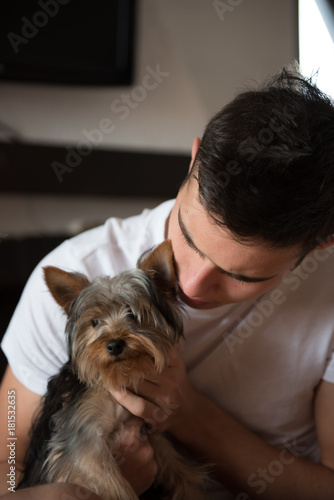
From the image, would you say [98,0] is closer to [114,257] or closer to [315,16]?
[315,16]

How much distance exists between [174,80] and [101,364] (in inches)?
85.7

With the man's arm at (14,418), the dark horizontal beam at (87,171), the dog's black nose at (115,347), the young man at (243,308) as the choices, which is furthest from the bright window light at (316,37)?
the man's arm at (14,418)

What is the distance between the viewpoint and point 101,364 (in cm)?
134

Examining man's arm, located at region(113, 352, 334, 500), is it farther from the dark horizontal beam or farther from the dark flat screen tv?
the dark flat screen tv

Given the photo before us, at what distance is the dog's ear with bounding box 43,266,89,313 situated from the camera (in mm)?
1343

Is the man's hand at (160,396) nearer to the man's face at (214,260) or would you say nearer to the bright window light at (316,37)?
the man's face at (214,260)

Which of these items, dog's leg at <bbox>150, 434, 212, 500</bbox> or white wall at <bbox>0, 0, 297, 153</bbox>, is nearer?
dog's leg at <bbox>150, 434, 212, 500</bbox>

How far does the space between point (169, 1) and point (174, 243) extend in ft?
7.00

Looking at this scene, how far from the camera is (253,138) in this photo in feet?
3.92

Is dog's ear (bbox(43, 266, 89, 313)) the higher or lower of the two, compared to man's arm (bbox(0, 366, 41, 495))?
higher

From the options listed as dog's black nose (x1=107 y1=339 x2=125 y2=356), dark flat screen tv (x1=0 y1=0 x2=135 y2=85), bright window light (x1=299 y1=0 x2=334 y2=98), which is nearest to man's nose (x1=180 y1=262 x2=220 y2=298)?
dog's black nose (x1=107 y1=339 x2=125 y2=356)

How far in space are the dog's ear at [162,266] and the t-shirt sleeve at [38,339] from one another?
0.33 m

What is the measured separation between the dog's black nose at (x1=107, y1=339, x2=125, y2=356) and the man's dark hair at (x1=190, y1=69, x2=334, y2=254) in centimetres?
44

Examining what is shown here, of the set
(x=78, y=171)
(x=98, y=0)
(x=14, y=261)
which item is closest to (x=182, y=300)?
(x=14, y=261)
